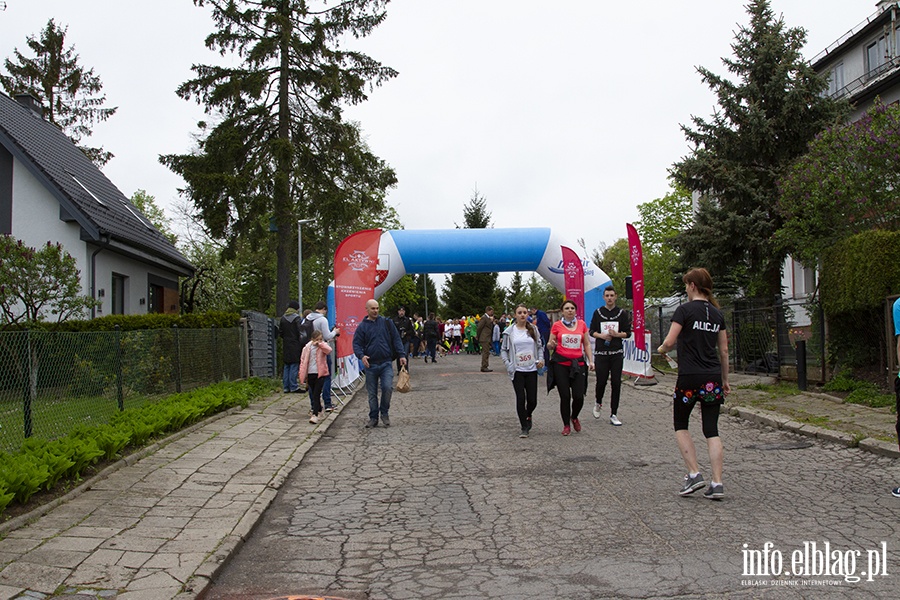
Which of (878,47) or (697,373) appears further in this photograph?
(878,47)

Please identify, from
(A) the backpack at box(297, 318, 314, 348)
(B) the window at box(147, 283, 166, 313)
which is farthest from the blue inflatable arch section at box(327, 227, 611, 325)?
(B) the window at box(147, 283, 166, 313)

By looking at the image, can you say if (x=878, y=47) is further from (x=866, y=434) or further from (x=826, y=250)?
(x=866, y=434)

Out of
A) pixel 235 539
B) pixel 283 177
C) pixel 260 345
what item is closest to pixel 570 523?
pixel 235 539

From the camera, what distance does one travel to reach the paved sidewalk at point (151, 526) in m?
4.45

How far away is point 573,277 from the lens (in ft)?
66.0

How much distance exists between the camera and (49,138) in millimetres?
23266

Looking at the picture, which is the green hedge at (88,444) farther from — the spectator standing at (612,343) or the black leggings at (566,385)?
the spectator standing at (612,343)

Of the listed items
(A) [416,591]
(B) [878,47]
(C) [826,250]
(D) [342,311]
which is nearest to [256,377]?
(D) [342,311]

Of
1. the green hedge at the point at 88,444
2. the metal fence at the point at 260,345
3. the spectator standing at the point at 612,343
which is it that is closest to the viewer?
the green hedge at the point at 88,444

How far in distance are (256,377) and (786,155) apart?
50.0 feet

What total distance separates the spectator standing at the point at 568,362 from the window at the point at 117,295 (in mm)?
14193

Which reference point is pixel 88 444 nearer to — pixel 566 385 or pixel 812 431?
pixel 566 385

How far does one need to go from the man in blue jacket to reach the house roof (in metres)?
9.74

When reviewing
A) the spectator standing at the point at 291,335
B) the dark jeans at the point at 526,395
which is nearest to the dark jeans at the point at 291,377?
the spectator standing at the point at 291,335
